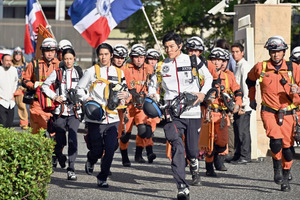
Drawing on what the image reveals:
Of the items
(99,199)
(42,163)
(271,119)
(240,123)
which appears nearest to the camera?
(42,163)

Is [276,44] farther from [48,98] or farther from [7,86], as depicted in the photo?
[7,86]

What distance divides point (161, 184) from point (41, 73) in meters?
2.66

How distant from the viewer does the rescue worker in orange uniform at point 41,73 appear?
1194 cm

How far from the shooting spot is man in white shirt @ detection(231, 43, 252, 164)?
43.8 feet

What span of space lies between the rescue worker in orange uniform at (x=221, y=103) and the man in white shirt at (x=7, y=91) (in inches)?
184

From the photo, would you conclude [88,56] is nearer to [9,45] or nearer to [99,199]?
[9,45]

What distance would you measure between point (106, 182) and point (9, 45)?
14.0m

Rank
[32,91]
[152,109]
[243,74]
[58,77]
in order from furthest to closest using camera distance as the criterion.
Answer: [243,74], [32,91], [58,77], [152,109]

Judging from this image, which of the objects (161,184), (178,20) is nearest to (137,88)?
(161,184)

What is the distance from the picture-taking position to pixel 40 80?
475 inches

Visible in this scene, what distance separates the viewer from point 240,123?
45.3 feet

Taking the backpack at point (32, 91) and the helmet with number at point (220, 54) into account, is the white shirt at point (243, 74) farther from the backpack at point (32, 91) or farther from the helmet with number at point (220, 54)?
the backpack at point (32, 91)

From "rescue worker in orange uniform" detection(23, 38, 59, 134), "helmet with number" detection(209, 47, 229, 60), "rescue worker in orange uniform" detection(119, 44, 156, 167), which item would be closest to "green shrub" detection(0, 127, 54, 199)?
"rescue worker in orange uniform" detection(23, 38, 59, 134)

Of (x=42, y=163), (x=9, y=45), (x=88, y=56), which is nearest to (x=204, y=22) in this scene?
(x=88, y=56)
